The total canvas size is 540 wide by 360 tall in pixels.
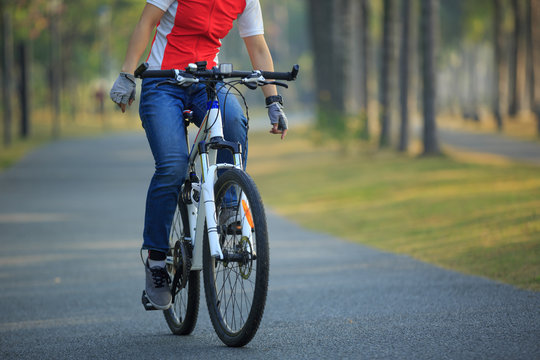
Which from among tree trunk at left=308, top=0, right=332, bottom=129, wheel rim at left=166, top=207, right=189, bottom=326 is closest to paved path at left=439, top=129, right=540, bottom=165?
tree trunk at left=308, top=0, right=332, bottom=129

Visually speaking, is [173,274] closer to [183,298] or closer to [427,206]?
[183,298]

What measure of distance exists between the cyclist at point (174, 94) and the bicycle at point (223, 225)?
0.33ft

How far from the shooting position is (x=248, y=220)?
4359mm

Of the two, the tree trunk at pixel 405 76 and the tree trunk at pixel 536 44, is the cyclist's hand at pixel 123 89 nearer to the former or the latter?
the tree trunk at pixel 405 76

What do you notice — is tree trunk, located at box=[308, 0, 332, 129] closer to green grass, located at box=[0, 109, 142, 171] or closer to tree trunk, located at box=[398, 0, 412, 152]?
tree trunk, located at box=[398, 0, 412, 152]

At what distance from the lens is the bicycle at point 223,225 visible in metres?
4.27

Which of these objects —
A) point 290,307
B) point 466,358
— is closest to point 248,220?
point 466,358

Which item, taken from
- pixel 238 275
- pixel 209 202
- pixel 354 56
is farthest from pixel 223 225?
pixel 354 56

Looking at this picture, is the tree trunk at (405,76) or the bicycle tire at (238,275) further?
the tree trunk at (405,76)

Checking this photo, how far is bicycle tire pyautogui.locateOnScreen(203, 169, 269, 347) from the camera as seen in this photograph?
→ 4.18m

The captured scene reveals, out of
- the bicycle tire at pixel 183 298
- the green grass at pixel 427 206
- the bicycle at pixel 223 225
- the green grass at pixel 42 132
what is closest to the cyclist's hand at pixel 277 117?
the bicycle at pixel 223 225

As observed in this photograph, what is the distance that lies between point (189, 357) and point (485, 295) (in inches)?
93.4

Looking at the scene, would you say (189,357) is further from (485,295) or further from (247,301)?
(485,295)

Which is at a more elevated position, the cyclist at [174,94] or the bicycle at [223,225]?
the cyclist at [174,94]
